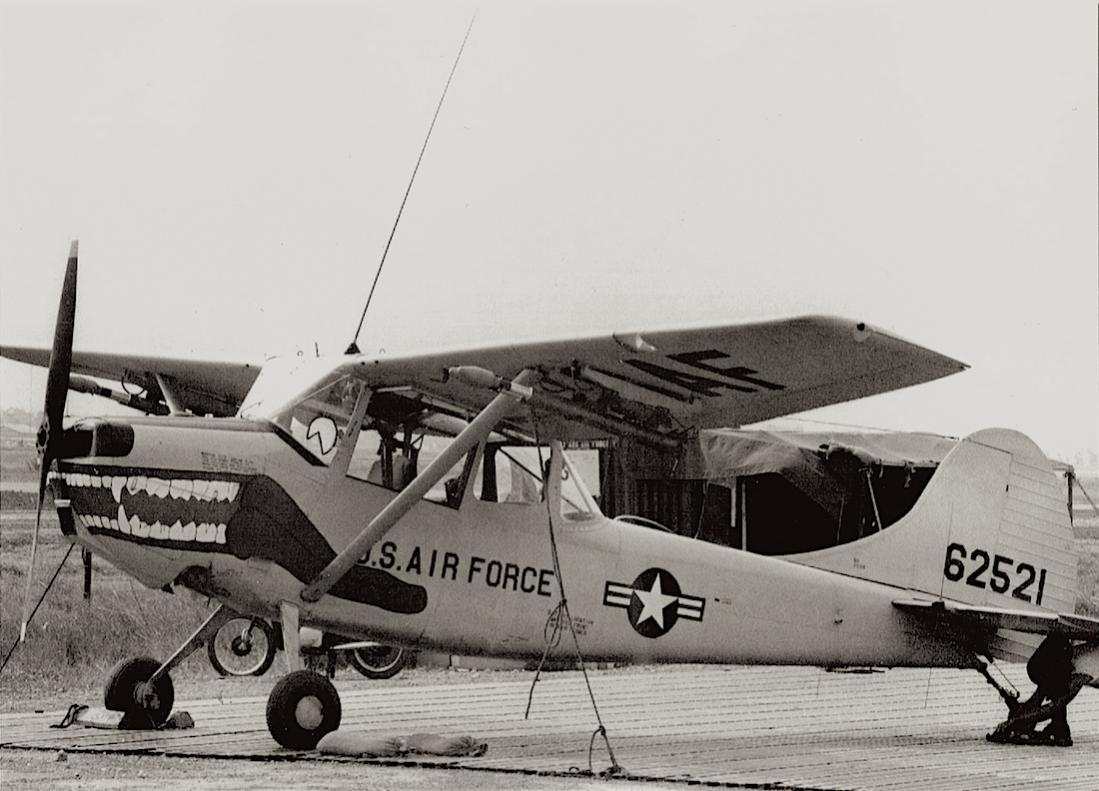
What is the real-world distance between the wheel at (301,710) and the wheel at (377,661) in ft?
19.6

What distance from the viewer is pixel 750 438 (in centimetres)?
2023

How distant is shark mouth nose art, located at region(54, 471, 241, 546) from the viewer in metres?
9.27

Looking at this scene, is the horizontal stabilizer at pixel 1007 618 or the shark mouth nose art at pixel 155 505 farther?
the horizontal stabilizer at pixel 1007 618

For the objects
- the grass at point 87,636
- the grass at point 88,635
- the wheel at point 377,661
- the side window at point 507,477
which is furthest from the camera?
the wheel at point 377,661

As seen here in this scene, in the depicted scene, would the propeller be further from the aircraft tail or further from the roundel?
the aircraft tail

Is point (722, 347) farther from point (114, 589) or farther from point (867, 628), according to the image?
point (114, 589)

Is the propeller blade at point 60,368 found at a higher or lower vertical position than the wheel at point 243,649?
higher

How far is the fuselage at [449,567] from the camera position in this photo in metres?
9.44

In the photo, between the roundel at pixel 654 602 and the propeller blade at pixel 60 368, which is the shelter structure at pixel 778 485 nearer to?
the roundel at pixel 654 602

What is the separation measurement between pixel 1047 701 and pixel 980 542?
4.17 ft

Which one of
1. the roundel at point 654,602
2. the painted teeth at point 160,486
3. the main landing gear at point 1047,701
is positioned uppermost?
the painted teeth at point 160,486

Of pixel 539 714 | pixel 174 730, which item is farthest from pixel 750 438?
pixel 174 730

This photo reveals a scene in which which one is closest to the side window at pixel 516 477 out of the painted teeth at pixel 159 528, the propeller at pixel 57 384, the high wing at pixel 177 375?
the painted teeth at pixel 159 528

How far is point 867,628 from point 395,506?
3784mm
